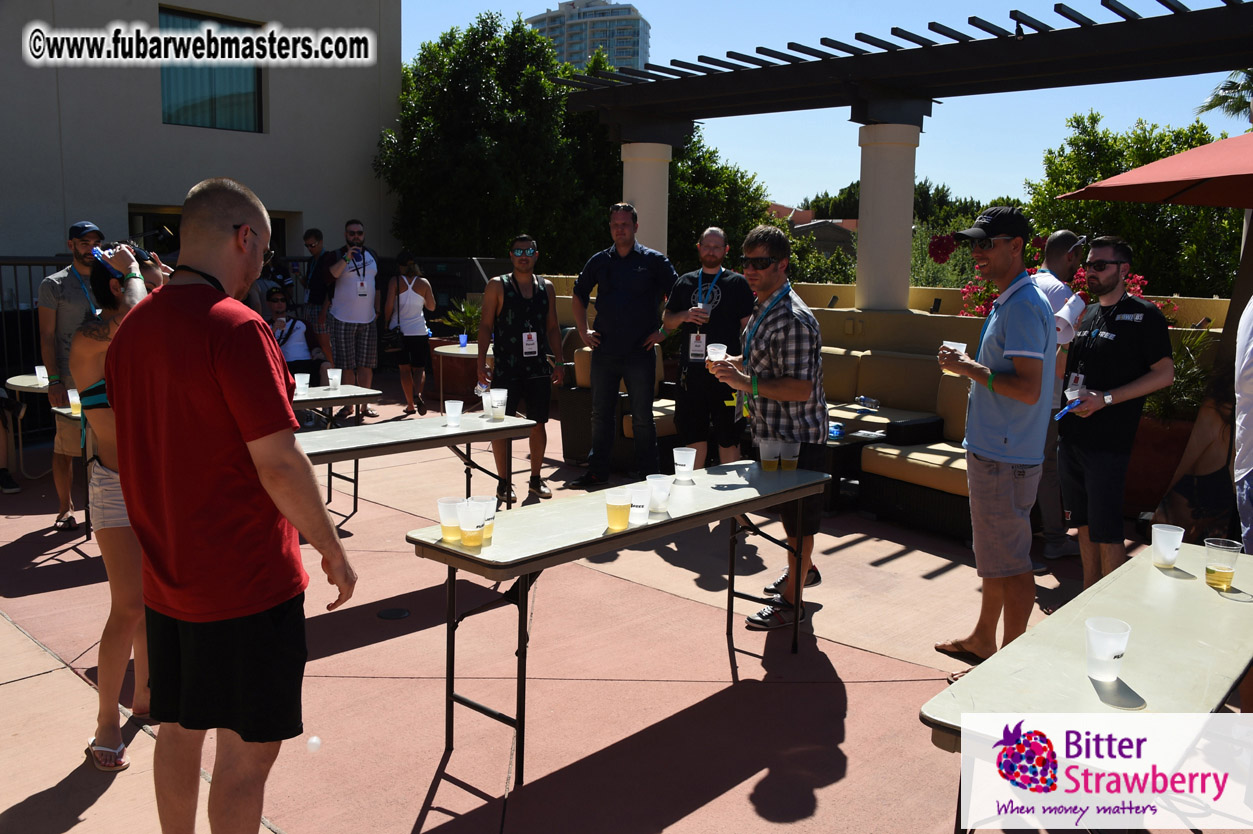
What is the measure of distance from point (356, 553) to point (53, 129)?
11804 mm

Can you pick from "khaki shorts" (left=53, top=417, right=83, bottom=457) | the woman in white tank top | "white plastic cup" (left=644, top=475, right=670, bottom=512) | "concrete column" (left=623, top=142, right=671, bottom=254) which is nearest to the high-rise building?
"concrete column" (left=623, top=142, right=671, bottom=254)

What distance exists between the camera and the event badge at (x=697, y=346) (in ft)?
22.3

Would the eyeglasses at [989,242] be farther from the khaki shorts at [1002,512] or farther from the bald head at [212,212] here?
the bald head at [212,212]

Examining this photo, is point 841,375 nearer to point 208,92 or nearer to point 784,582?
point 784,582

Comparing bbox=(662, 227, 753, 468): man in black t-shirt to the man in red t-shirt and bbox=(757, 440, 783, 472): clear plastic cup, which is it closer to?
bbox=(757, 440, 783, 472): clear plastic cup

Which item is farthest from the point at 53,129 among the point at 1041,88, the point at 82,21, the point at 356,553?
→ the point at 1041,88

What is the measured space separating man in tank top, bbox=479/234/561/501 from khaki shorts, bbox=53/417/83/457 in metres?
2.76

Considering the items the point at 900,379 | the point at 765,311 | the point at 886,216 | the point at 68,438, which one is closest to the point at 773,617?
the point at 765,311

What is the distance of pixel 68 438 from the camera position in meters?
6.24

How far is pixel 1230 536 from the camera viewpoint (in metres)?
4.36

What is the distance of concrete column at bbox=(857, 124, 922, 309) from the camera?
9.74 metres

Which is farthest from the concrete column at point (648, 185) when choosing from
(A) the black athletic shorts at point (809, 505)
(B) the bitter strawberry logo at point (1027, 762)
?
(B) the bitter strawberry logo at point (1027, 762)

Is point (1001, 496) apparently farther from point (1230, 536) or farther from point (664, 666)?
point (664, 666)

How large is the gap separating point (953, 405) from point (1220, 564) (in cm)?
417
